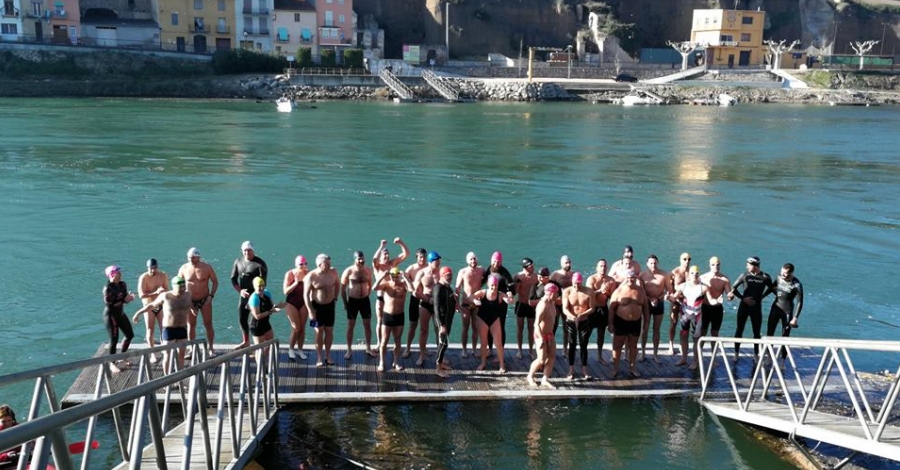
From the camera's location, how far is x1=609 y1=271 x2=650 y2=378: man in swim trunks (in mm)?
11062

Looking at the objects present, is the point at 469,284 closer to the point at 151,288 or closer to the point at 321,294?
the point at 321,294

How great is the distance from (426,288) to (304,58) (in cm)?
7449

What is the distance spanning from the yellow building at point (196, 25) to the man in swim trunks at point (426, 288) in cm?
7872

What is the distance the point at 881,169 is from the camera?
124 feet

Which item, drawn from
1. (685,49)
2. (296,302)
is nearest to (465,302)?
(296,302)

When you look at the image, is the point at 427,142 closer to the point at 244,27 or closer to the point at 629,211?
the point at 629,211

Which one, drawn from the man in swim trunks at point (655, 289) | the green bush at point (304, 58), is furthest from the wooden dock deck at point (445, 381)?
the green bush at point (304, 58)

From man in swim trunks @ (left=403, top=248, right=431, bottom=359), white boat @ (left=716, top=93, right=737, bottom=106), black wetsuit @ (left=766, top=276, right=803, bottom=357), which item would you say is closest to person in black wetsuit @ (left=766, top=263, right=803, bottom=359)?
black wetsuit @ (left=766, top=276, right=803, bottom=357)

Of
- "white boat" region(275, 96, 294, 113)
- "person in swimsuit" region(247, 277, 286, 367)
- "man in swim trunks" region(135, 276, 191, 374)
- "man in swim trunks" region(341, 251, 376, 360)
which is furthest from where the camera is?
"white boat" region(275, 96, 294, 113)

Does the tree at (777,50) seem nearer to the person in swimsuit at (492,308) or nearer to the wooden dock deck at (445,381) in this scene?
the wooden dock deck at (445,381)

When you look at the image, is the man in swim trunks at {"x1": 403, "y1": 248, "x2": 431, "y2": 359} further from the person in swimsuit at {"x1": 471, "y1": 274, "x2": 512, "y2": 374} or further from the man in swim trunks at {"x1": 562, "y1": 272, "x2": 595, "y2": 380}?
the man in swim trunks at {"x1": 562, "y1": 272, "x2": 595, "y2": 380}

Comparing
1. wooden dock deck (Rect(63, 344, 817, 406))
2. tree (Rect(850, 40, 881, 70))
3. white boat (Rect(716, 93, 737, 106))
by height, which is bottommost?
wooden dock deck (Rect(63, 344, 817, 406))

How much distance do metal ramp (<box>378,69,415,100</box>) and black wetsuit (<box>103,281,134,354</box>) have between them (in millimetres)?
66592

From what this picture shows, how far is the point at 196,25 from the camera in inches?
3307
